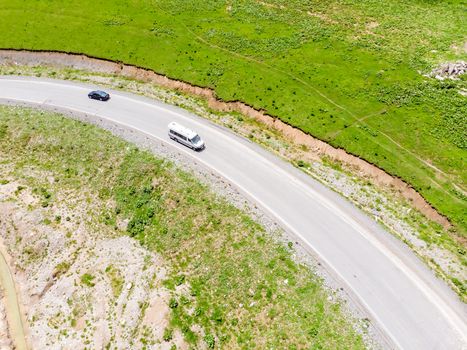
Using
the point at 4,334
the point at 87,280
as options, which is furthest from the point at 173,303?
the point at 4,334

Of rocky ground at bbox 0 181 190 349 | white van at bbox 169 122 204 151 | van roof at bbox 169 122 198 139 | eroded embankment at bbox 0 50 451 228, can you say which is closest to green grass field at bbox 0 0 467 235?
eroded embankment at bbox 0 50 451 228

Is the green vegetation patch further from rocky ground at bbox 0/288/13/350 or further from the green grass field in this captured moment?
the green grass field

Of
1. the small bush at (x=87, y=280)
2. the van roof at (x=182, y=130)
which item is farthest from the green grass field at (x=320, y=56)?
the small bush at (x=87, y=280)

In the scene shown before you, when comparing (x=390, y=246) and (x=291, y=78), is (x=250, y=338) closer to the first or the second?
(x=390, y=246)

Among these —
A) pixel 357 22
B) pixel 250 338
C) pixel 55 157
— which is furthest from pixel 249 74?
pixel 250 338

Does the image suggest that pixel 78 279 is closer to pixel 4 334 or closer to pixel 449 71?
pixel 4 334

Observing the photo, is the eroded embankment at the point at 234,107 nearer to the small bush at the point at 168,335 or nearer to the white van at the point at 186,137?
the white van at the point at 186,137

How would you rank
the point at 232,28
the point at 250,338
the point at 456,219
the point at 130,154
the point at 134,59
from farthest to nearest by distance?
the point at 232,28 → the point at 134,59 → the point at 130,154 → the point at 456,219 → the point at 250,338
